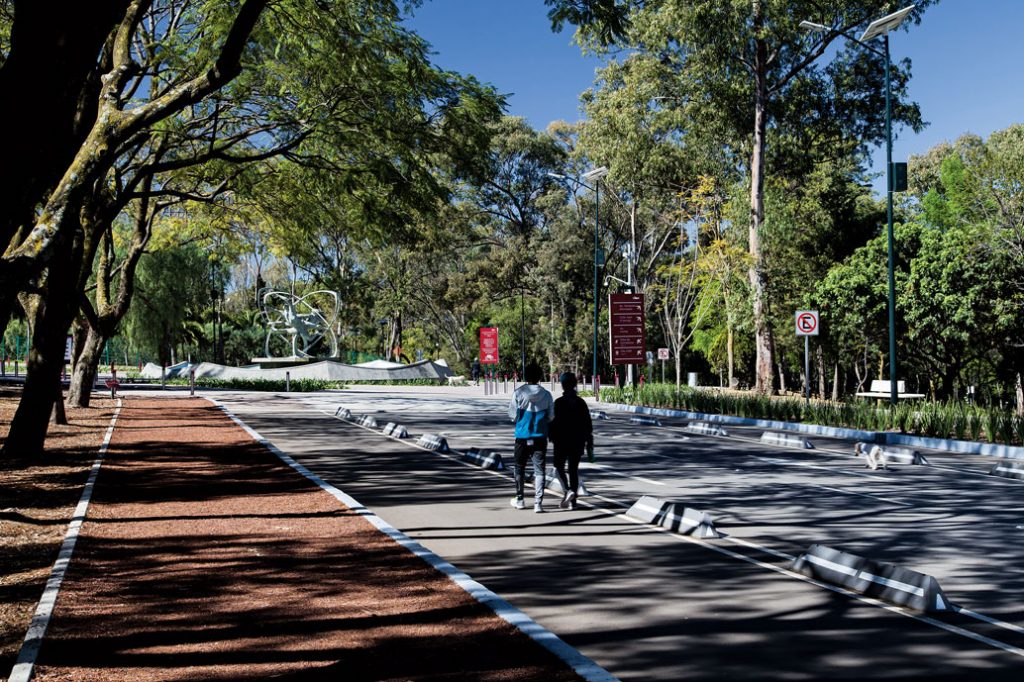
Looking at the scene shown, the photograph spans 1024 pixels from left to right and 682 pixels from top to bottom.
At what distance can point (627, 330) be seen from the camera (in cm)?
3525

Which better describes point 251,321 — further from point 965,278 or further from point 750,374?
point 965,278

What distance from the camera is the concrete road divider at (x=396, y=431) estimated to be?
2123 centimetres

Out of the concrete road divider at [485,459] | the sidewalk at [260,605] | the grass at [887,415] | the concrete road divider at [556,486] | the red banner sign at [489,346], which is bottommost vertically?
the sidewalk at [260,605]

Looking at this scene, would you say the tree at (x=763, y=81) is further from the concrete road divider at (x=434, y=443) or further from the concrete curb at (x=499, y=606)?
the concrete curb at (x=499, y=606)

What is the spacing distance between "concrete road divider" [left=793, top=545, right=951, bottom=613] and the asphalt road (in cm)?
12

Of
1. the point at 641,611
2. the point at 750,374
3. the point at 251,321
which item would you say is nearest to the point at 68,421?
the point at 641,611

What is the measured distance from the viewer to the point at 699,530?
9.39 meters

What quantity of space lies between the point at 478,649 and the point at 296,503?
6.23 m

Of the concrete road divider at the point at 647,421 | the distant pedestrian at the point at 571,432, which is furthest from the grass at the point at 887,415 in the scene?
the distant pedestrian at the point at 571,432

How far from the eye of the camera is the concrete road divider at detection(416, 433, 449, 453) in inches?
707

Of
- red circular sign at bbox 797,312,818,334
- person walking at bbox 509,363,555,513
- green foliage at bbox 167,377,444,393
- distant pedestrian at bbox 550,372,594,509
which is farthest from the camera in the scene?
green foliage at bbox 167,377,444,393

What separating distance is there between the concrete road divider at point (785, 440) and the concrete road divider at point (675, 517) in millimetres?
9396

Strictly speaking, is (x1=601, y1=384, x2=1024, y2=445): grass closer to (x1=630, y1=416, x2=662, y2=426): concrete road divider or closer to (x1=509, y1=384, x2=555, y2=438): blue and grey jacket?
(x1=630, y1=416, x2=662, y2=426): concrete road divider

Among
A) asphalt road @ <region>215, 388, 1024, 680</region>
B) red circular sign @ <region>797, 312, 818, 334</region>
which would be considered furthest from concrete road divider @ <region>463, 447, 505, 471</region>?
red circular sign @ <region>797, 312, 818, 334</region>
